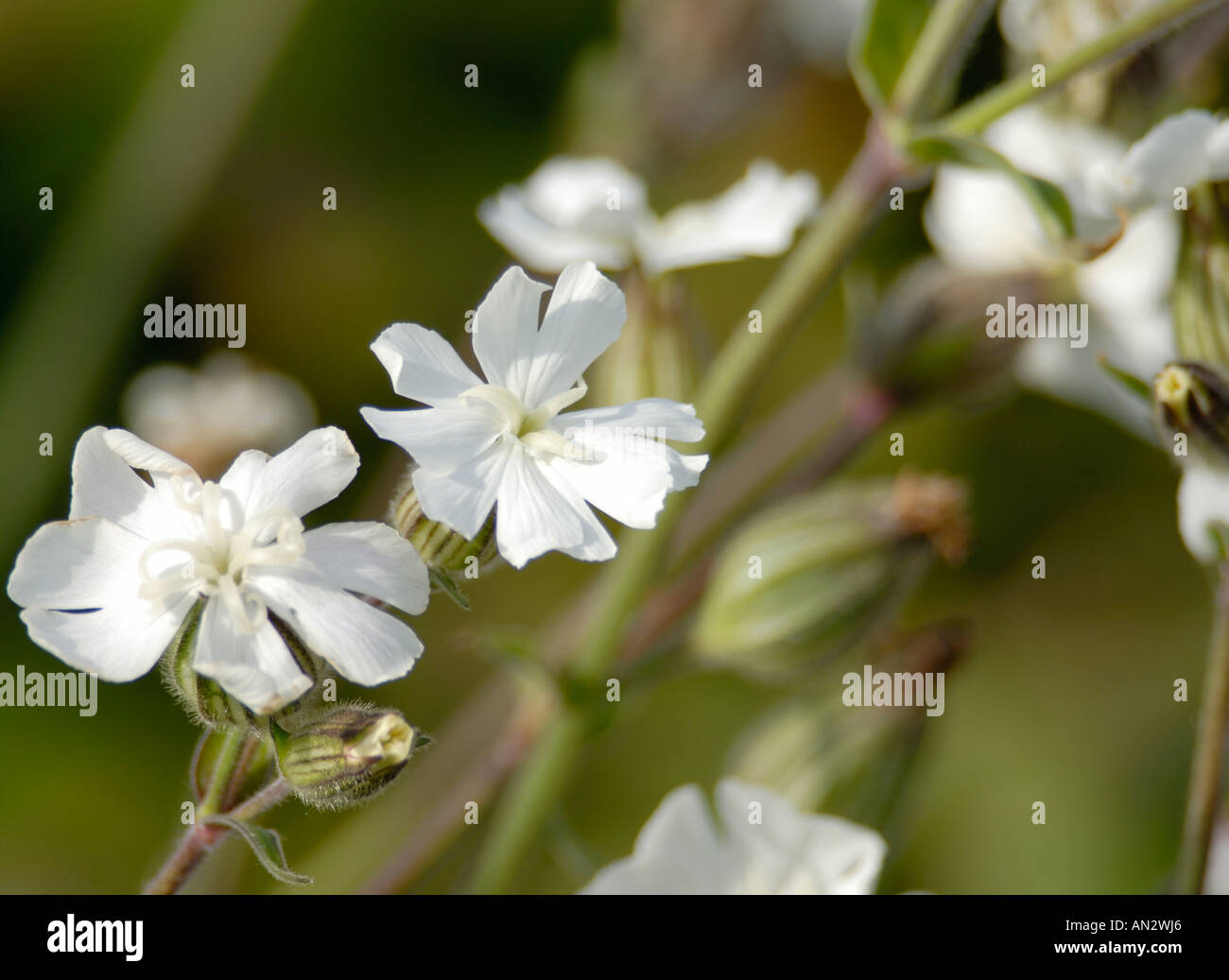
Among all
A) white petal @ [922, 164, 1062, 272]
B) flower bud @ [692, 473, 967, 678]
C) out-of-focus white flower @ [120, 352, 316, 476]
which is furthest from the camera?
out-of-focus white flower @ [120, 352, 316, 476]

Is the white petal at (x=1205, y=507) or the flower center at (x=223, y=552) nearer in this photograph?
the flower center at (x=223, y=552)

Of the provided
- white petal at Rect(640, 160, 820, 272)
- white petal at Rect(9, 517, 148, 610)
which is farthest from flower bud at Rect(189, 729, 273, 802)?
white petal at Rect(640, 160, 820, 272)

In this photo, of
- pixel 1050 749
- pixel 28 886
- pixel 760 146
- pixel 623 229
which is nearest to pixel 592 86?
pixel 760 146

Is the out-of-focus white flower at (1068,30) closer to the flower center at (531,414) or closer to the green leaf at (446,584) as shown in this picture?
the flower center at (531,414)

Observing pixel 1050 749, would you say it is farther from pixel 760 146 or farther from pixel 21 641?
pixel 21 641

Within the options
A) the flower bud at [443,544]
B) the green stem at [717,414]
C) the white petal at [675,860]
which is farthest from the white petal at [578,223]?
the white petal at [675,860]

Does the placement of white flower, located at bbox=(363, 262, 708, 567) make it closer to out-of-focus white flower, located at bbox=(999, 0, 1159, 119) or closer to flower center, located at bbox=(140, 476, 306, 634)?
flower center, located at bbox=(140, 476, 306, 634)
